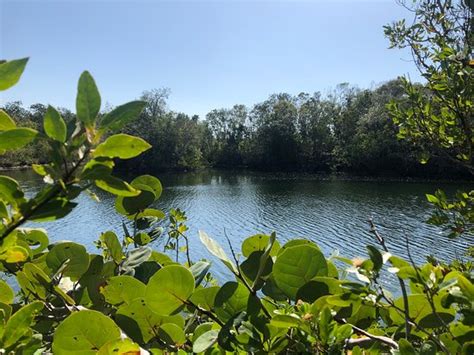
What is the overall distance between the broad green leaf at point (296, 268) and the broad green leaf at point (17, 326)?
0.35m

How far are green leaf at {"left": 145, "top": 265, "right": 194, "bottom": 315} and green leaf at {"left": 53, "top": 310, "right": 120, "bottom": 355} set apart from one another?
72mm

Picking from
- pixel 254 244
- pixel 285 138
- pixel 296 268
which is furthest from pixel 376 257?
pixel 285 138

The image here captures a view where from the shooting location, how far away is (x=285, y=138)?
4912cm

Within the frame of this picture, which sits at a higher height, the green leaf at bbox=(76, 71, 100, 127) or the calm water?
the green leaf at bbox=(76, 71, 100, 127)

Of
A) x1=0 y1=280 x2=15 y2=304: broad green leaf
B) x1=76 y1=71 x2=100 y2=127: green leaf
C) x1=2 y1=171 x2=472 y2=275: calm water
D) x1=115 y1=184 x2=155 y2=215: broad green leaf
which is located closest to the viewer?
x1=76 y1=71 x2=100 y2=127: green leaf

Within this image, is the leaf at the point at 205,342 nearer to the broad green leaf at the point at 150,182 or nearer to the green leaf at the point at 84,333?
the green leaf at the point at 84,333

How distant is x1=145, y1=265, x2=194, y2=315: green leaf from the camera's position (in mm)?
579

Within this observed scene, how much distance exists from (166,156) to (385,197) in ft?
108

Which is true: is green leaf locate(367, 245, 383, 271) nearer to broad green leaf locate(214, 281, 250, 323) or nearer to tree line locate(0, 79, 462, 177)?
broad green leaf locate(214, 281, 250, 323)

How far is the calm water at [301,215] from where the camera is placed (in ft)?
53.4

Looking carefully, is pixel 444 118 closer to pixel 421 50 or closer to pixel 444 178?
pixel 421 50

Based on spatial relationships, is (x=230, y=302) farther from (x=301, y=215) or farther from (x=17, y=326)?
(x=301, y=215)

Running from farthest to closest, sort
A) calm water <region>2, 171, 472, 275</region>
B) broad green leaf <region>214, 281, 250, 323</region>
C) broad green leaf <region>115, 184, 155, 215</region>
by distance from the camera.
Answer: calm water <region>2, 171, 472, 275</region>
broad green leaf <region>115, 184, 155, 215</region>
broad green leaf <region>214, 281, 250, 323</region>

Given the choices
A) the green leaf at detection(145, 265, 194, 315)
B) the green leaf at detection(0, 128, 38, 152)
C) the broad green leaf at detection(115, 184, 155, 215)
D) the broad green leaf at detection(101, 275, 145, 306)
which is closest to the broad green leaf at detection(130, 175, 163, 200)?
the broad green leaf at detection(115, 184, 155, 215)
